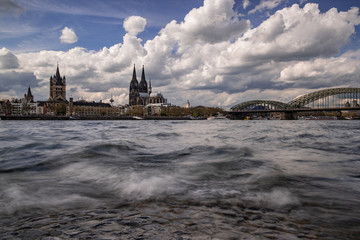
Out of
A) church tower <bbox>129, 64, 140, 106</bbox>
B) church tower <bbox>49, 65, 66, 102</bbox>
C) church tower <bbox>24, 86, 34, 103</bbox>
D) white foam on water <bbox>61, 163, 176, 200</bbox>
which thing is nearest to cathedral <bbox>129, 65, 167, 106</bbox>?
church tower <bbox>129, 64, 140, 106</bbox>

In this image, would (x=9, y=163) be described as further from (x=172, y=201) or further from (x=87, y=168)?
(x=172, y=201)

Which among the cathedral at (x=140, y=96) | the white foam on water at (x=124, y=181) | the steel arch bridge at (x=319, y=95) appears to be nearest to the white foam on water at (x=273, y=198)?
the white foam on water at (x=124, y=181)

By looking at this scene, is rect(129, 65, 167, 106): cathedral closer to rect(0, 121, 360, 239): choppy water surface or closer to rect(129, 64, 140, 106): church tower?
rect(129, 64, 140, 106): church tower

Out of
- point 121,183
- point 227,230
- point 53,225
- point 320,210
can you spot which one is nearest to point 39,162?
point 121,183

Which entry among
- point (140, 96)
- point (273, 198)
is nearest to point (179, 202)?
point (273, 198)

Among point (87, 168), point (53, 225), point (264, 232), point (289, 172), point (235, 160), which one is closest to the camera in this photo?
point (264, 232)

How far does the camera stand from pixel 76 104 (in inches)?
5482

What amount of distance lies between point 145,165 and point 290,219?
3550mm

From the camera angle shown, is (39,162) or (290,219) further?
(39,162)

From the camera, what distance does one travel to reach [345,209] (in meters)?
2.69

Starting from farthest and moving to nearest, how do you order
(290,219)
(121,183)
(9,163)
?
(9,163) → (121,183) → (290,219)

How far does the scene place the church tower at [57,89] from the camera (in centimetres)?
12794

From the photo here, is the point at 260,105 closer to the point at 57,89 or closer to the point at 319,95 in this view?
the point at 319,95

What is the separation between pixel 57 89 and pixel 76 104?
13522 mm
